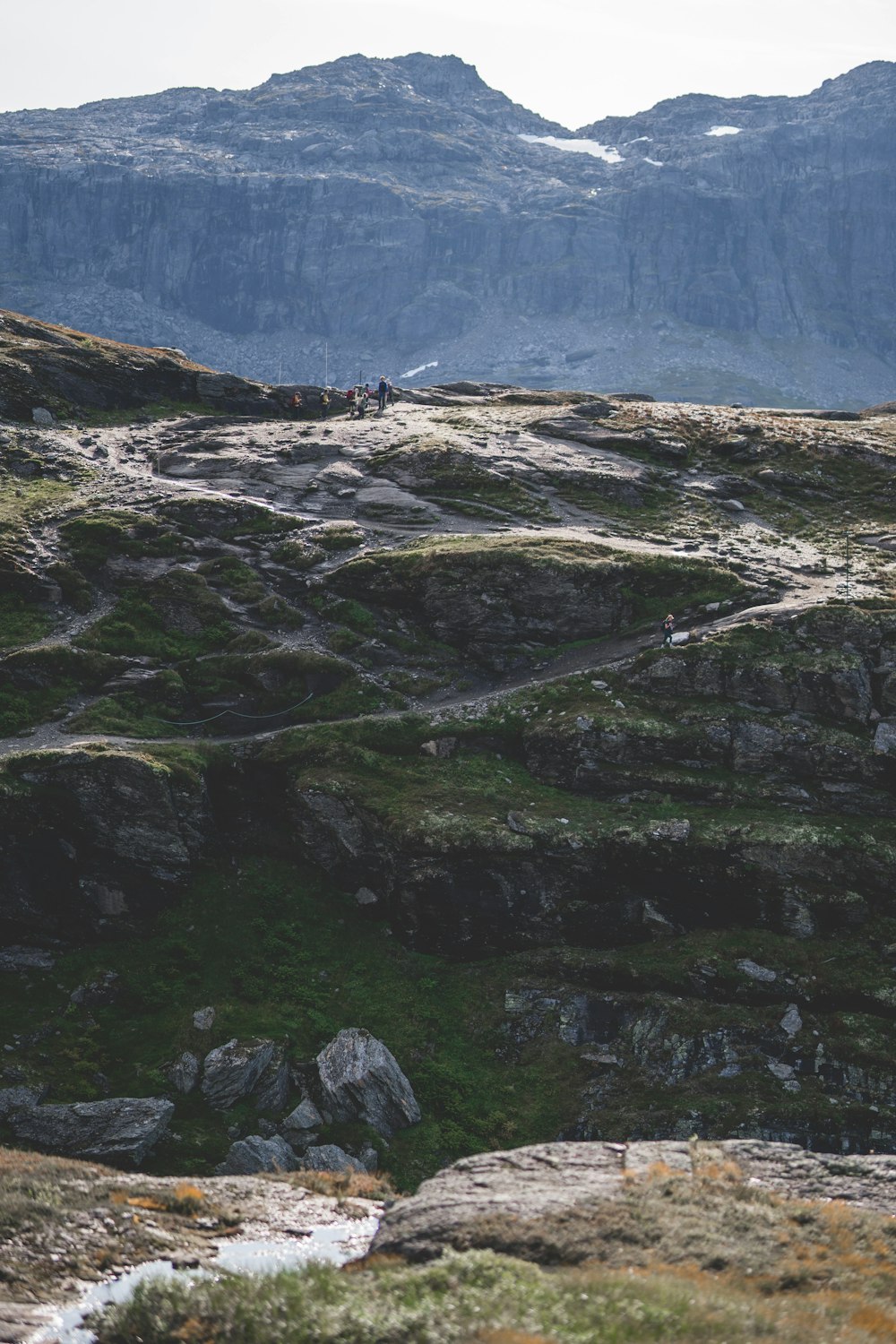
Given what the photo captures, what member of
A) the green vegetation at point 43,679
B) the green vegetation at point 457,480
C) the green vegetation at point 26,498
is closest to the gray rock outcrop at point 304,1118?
the green vegetation at point 43,679

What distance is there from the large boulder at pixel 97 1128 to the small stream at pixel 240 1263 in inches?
373

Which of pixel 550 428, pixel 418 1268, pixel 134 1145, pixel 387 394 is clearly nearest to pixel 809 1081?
pixel 418 1268

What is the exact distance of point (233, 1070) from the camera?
3281cm

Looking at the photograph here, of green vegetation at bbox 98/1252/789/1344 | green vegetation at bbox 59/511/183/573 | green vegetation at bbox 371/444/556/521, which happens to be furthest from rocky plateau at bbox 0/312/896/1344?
green vegetation at bbox 98/1252/789/1344

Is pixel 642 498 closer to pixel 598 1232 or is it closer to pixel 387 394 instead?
pixel 387 394

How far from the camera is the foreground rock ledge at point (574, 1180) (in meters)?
21.0

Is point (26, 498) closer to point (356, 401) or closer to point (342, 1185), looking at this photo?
point (356, 401)

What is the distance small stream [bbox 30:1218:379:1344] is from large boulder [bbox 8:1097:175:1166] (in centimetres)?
947

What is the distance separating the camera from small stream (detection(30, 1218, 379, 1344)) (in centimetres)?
1727

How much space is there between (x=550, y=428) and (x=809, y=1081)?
2395 inches

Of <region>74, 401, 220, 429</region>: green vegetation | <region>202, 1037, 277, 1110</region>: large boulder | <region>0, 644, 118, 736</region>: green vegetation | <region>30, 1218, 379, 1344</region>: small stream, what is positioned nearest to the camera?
<region>30, 1218, 379, 1344</region>: small stream

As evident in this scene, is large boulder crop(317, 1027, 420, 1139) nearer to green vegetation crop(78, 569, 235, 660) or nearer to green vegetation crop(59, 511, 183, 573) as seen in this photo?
green vegetation crop(78, 569, 235, 660)

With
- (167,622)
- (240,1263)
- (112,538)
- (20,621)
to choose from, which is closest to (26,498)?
(112,538)

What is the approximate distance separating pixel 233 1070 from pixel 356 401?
68.4 meters
